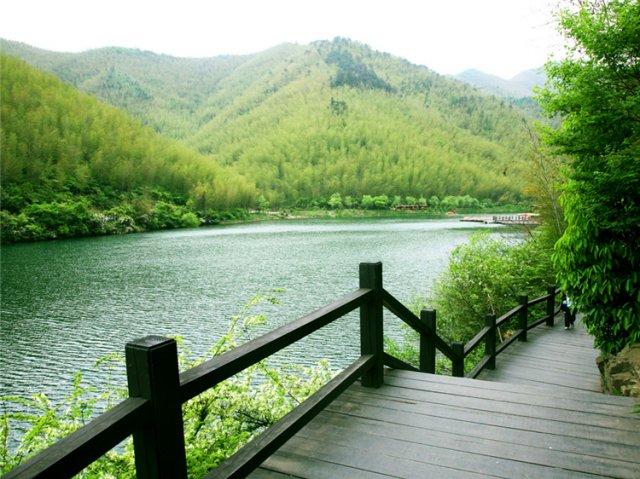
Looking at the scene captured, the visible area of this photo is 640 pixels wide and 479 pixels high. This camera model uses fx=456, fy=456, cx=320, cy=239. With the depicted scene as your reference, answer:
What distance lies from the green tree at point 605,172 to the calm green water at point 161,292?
8.93m

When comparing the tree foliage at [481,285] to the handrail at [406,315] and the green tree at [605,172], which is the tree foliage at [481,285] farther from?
the green tree at [605,172]

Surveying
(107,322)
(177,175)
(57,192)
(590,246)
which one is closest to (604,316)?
(590,246)

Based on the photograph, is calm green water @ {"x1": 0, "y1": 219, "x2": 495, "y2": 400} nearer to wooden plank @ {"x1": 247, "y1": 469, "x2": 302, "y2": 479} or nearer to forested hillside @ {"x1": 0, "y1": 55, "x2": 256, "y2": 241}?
wooden plank @ {"x1": 247, "y1": 469, "x2": 302, "y2": 479}

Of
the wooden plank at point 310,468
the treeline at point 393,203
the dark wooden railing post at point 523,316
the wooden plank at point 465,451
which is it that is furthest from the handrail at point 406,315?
the treeline at point 393,203

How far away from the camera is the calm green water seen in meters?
13.2

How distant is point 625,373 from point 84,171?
79037mm

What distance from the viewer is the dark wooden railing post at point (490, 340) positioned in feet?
19.1

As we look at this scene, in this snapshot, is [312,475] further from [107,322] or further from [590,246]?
[107,322]

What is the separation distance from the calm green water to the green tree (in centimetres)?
893

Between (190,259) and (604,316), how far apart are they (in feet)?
103

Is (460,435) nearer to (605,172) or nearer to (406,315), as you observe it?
(406,315)

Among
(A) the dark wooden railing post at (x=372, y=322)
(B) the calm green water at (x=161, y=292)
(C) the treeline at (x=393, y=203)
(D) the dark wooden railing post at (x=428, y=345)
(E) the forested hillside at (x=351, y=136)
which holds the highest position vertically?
(E) the forested hillside at (x=351, y=136)

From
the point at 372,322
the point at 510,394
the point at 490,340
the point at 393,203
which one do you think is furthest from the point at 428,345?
the point at 393,203

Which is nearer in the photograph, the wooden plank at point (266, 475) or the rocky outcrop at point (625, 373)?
the wooden plank at point (266, 475)
